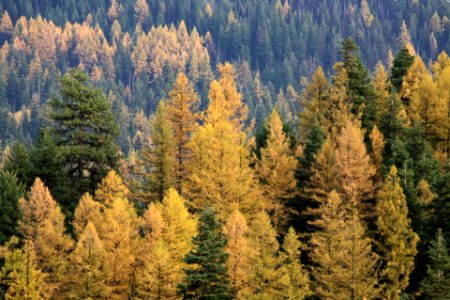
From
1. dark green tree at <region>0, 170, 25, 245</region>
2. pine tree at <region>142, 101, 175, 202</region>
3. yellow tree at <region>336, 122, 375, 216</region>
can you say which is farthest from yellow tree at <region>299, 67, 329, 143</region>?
dark green tree at <region>0, 170, 25, 245</region>

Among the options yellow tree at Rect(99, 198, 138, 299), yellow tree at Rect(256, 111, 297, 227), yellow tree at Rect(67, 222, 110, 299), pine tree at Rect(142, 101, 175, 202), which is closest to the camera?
yellow tree at Rect(67, 222, 110, 299)

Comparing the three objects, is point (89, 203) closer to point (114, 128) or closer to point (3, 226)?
point (3, 226)

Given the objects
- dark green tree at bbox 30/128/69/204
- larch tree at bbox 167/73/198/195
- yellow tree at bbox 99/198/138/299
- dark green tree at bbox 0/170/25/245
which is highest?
larch tree at bbox 167/73/198/195

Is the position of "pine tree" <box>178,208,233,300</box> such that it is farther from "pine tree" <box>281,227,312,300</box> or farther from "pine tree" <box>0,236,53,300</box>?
"pine tree" <box>0,236,53,300</box>

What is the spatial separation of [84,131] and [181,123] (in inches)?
341

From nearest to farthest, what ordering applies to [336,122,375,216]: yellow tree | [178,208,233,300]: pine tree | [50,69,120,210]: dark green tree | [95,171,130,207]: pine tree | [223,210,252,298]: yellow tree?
[178,208,233,300]: pine tree → [223,210,252,298]: yellow tree → [336,122,375,216]: yellow tree → [95,171,130,207]: pine tree → [50,69,120,210]: dark green tree

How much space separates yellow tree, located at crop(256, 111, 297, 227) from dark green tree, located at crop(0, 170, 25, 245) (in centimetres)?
1926

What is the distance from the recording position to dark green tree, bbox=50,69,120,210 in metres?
55.3

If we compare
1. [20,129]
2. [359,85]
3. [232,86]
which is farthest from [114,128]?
[20,129]

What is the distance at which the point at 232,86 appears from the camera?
65.8 metres

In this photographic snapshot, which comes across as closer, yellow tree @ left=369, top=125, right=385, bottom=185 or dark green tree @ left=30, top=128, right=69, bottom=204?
dark green tree @ left=30, top=128, right=69, bottom=204

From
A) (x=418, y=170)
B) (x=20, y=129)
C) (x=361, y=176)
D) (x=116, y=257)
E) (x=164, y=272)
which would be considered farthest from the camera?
(x=20, y=129)

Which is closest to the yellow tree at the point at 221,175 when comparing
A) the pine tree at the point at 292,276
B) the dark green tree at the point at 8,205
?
the pine tree at the point at 292,276

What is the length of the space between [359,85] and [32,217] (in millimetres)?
33060
